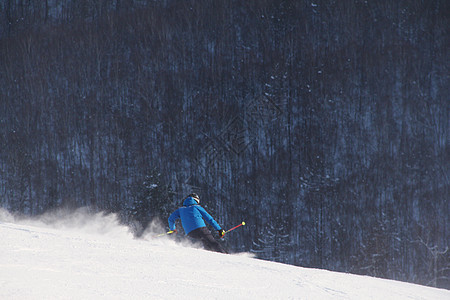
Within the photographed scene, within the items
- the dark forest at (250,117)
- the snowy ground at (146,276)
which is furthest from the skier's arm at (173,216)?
the dark forest at (250,117)

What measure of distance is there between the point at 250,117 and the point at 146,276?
12.6 meters

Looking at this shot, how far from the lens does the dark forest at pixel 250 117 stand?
14500 millimetres

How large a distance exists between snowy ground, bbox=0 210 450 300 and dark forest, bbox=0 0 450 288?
9.10m

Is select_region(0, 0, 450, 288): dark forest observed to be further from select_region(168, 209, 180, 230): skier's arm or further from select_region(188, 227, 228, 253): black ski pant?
select_region(188, 227, 228, 253): black ski pant

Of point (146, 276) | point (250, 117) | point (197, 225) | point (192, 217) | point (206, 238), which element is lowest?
point (206, 238)

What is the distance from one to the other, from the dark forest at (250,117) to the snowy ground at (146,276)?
910cm

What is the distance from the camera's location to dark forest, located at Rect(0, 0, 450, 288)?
47.6 ft

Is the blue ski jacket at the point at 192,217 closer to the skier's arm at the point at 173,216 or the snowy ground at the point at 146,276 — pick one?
the skier's arm at the point at 173,216

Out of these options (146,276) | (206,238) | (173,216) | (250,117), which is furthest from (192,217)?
(250,117)

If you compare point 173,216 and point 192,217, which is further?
point 173,216

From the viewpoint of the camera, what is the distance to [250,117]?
15695mm

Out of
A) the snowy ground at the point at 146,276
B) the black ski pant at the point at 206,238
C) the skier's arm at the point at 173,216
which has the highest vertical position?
the snowy ground at the point at 146,276

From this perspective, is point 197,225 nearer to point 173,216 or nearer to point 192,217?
point 192,217

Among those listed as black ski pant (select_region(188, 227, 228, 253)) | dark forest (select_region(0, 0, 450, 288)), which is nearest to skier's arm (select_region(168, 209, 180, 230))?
black ski pant (select_region(188, 227, 228, 253))
